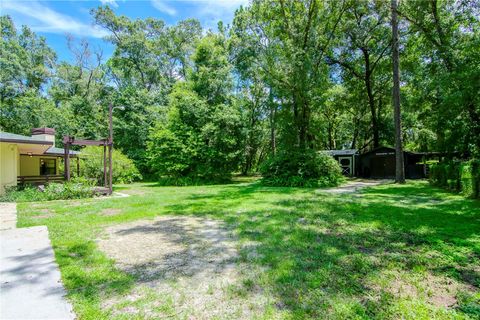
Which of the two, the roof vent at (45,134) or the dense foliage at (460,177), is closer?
the dense foliage at (460,177)

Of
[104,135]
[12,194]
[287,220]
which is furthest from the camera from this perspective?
[104,135]

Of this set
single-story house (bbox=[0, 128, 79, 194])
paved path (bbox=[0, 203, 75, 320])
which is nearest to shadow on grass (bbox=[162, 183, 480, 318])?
paved path (bbox=[0, 203, 75, 320])

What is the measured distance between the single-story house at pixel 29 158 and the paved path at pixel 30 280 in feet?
21.8

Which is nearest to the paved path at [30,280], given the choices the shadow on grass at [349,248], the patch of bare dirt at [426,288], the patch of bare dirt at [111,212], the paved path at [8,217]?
the paved path at [8,217]

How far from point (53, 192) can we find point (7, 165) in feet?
8.33

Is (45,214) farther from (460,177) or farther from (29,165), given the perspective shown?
(460,177)

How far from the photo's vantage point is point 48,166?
17.9 meters

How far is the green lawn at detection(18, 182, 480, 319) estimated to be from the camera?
2393 mm

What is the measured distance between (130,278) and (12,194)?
9.65 m

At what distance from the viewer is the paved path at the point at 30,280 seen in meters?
2.34

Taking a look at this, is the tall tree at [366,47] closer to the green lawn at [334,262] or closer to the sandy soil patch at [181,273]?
the green lawn at [334,262]

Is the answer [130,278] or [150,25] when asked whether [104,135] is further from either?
[130,278]

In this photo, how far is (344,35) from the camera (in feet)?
61.1

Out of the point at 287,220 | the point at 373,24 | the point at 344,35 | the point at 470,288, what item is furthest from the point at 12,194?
the point at 373,24
